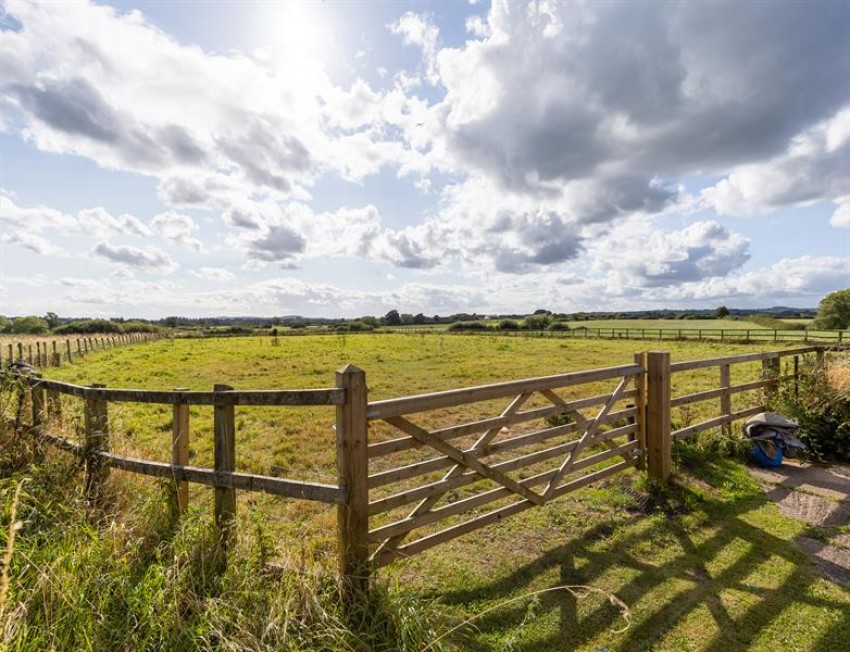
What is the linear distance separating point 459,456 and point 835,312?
7858 cm

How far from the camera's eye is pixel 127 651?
2463 mm

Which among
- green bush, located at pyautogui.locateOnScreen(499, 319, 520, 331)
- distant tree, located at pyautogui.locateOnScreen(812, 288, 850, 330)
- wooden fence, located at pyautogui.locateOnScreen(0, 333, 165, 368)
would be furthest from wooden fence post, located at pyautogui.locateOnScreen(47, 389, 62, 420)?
distant tree, located at pyautogui.locateOnScreen(812, 288, 850, 330)

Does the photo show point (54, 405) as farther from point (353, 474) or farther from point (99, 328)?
point (99, 328)

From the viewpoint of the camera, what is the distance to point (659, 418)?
5949 millimetres

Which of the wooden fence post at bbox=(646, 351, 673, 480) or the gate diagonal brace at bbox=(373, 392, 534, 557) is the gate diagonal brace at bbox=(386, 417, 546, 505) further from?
the wooden fence post at bbox=(646, 351, 673, 480)

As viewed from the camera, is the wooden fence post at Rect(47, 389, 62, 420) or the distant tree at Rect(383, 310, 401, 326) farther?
the distant tree at Rect(383, 310, 401, 326)

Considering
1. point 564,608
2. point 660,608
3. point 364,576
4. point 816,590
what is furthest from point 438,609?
point 816,590

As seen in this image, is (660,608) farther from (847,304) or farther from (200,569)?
(847,304)

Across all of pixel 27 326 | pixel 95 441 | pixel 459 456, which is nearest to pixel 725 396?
pixel 459 456

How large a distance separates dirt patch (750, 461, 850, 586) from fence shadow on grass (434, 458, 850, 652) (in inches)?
8.2

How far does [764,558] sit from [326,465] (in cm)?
595

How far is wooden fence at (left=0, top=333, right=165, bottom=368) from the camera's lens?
19.8 m

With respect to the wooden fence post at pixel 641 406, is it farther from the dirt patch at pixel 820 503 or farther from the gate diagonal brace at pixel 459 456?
the gate diagonal brace at pixel 459 456

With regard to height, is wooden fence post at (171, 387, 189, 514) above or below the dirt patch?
above
